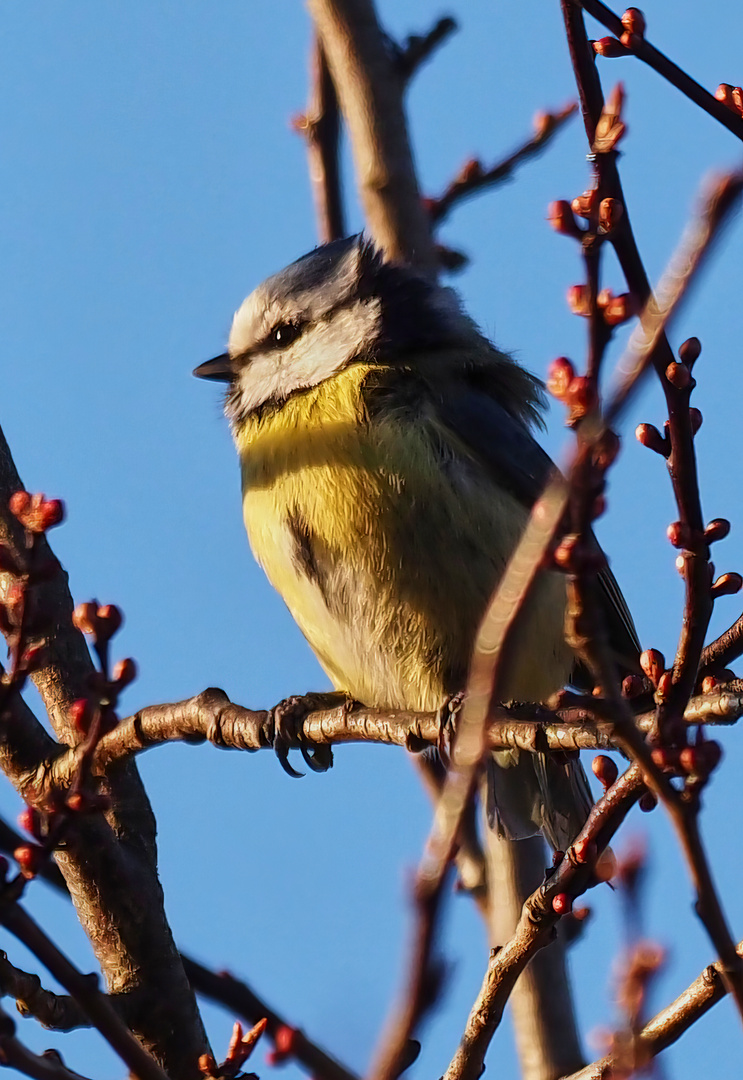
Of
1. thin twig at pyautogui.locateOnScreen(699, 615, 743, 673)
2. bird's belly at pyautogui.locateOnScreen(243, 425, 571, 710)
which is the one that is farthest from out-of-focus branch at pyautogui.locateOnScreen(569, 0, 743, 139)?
bird's belly at pyautogui.locateOnScreen(243, 425, 571, 710)

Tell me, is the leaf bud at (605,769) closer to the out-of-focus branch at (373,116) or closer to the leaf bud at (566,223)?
the leaf bud at (566,223)

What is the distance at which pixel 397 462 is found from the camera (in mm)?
3412

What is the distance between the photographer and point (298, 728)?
325cm

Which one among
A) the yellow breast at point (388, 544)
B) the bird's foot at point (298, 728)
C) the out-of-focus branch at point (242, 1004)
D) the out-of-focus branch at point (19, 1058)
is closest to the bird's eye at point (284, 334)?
the yellow breast at point (388, 544)

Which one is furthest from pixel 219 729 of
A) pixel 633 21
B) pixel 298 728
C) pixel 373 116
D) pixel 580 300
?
pixel 373 116

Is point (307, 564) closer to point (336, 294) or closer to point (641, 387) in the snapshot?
point (336, 294)

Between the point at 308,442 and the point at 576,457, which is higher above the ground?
the point at 308,442

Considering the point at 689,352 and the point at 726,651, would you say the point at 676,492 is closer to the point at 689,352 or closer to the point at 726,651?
the point at 689,352

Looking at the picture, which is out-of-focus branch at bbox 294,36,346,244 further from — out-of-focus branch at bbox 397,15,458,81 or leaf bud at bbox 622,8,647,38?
leaf bud at bbox 622,8,647,38

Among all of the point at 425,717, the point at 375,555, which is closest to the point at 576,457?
the point at 425,717

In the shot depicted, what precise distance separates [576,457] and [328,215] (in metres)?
3.48

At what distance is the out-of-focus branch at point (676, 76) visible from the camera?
5.76 feet

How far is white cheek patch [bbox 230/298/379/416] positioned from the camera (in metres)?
3.83

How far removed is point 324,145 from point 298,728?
83.6 inches
